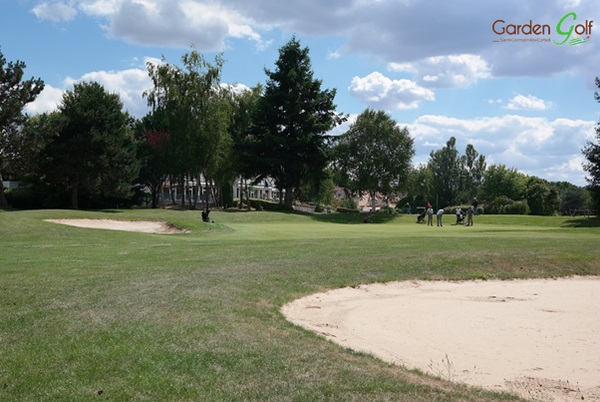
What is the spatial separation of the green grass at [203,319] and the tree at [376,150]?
5347 centimetres

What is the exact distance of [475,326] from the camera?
11.4 meters

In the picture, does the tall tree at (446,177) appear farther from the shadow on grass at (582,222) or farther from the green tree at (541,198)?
the shadow on grass at (582,222)

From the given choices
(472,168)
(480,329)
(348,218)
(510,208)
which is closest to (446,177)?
(472,168)

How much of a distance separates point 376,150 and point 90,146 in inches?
1424

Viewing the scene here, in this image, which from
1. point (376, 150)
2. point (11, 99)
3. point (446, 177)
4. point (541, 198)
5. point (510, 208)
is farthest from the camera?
point (446, 177)

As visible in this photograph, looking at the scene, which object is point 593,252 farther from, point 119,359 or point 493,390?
point 119,359

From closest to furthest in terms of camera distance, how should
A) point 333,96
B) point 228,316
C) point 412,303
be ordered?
point 228,316 → point 412,303 → point 333,96

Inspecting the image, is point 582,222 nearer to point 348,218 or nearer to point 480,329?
point 348,218

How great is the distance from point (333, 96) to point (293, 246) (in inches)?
1867

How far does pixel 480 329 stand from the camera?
11102 millimetres

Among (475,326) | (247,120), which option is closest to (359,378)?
(475,326)

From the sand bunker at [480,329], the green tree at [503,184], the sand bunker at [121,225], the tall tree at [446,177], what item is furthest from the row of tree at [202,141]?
the sand bunker at [480,329]

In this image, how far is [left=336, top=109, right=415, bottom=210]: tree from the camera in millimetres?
75375

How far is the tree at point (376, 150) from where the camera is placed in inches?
2968
